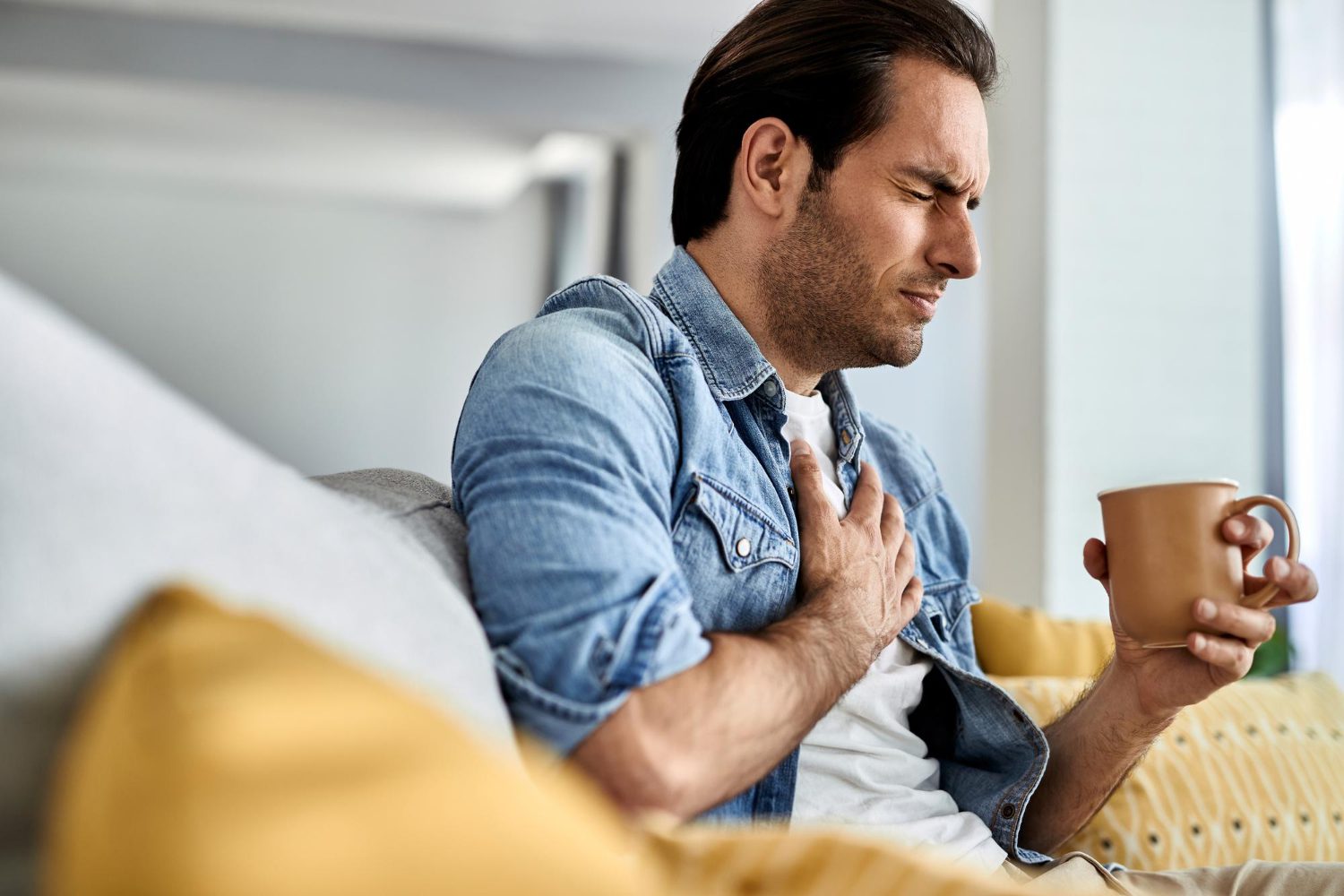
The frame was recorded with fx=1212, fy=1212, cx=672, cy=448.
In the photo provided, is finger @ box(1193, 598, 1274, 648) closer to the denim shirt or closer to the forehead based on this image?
the denim shirt

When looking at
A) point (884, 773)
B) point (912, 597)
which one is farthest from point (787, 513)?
point (884, 773)

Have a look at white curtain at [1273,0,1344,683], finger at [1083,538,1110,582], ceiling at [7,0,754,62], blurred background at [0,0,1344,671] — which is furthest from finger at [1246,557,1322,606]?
ceiling at [7,0,754,62]

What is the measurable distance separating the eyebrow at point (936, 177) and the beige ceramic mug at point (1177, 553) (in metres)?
0.46

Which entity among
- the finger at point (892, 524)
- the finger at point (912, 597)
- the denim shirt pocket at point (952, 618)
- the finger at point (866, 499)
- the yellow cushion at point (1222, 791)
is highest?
the finger at point (866, 499)

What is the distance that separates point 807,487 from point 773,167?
0.44m

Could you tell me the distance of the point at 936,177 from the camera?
4.42ft

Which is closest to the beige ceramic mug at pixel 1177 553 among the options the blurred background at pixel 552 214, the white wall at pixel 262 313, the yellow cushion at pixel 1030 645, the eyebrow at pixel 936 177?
the eyebrow at pixel 936 177

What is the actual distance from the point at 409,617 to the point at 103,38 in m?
4.20

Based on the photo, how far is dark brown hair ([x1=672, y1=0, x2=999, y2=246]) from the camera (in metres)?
1.34

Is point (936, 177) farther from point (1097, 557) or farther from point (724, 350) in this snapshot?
point (1097, 557)

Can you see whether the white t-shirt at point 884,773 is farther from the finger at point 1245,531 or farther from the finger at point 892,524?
the finger at point 1245,531

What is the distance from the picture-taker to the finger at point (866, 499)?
1.14 metres

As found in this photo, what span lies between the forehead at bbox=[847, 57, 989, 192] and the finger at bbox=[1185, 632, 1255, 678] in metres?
0.58

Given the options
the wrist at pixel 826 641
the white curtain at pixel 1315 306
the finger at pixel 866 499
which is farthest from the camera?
the white curtain at pixel 1315 306
